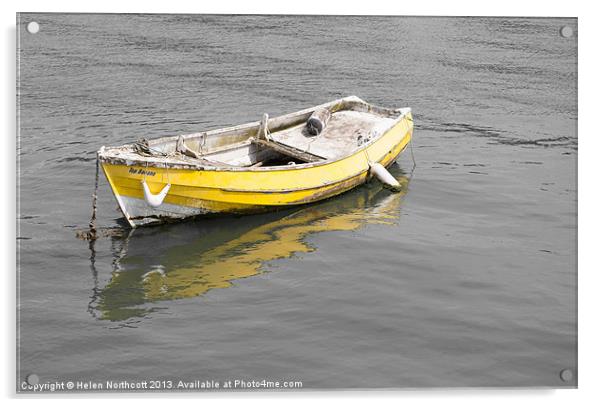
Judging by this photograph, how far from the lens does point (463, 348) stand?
12.4 m

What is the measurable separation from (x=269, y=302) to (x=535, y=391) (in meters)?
4.54

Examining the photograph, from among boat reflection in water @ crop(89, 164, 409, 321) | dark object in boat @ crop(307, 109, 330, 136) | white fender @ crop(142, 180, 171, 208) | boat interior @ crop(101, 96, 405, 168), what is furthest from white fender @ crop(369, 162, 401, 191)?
white fender @ crop(142, 180, 171, 208)

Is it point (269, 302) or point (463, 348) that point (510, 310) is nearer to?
point (463, 348)

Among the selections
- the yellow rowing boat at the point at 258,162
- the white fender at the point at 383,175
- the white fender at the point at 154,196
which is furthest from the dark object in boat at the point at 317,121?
the white fender at the point at 154,196

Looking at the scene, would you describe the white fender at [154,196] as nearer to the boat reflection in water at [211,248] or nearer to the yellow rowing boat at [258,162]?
the yellow rowing boat at [258,162]

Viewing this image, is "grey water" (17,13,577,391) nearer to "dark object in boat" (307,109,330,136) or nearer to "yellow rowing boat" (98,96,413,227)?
"yellow rowing boat" (98,96,413,227)

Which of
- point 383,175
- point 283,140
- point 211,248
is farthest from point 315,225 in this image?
point 283,140

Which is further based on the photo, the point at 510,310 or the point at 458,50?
the point at 458,50

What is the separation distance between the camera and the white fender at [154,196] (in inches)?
634

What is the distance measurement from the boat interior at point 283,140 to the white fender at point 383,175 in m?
0.60

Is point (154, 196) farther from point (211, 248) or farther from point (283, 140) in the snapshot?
point (283, 140)

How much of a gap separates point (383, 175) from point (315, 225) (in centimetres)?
240

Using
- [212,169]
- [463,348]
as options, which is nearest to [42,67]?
[212,169]

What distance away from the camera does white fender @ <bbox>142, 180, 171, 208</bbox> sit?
1609cm
